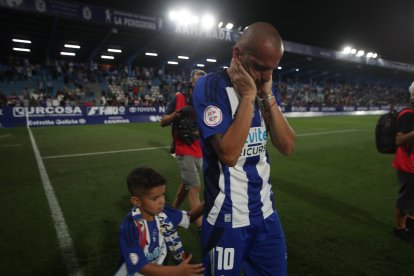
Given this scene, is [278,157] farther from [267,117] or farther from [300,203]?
[267,117]

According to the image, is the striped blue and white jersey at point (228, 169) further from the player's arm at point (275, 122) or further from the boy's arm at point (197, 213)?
the boy's arm at point (197, 213)

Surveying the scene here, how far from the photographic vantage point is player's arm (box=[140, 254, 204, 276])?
1.69 meters

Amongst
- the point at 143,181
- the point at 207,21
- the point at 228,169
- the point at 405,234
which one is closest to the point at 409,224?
the point at 405,234

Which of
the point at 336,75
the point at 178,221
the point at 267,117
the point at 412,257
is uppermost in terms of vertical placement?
the point at 336,75

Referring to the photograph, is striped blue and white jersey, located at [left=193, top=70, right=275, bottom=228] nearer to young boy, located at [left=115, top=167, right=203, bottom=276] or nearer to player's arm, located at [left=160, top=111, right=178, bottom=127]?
young boy, located at [left=115, top=167, right=203, bottom=276]

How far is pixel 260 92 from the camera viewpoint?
165 cm

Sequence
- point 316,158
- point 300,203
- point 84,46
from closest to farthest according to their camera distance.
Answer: point 300,203, point 316,158, point 84,46

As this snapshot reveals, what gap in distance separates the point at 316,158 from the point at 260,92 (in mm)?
7957

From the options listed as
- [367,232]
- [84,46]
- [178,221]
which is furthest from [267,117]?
[84,46]

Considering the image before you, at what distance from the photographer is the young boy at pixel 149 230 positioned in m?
1.78

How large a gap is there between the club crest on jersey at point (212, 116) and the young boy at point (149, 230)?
2.29 ft

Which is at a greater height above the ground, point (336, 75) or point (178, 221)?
point (336, 75)

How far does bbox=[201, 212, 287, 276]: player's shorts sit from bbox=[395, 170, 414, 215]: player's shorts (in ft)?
9.01

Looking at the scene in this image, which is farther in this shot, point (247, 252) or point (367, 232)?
point (367, 232)
